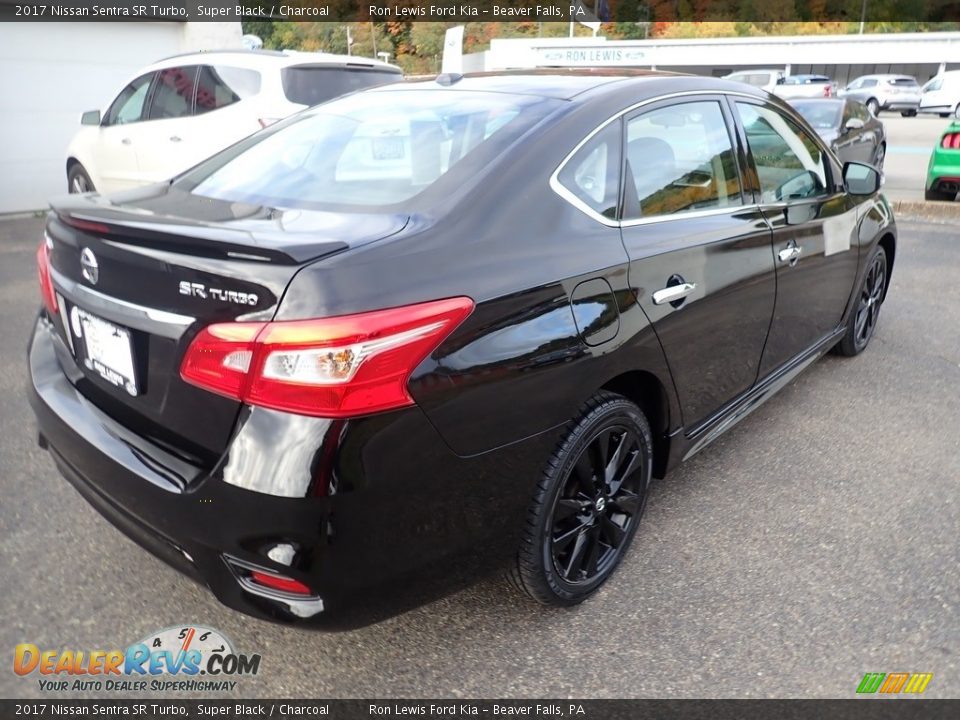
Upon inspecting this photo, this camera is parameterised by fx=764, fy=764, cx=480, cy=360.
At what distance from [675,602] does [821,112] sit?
9608 mm

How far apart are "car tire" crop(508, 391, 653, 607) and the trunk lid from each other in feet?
2.68

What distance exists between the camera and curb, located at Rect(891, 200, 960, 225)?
940 cm

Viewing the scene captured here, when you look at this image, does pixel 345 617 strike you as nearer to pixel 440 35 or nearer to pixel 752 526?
pixel 752 526

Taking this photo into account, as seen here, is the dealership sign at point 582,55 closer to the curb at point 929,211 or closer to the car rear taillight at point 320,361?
the curb at point 929,211

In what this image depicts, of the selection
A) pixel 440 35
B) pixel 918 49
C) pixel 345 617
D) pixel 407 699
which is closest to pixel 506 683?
pixel 407 699

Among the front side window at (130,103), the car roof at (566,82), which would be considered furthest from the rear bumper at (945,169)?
the front side window at (130,103)

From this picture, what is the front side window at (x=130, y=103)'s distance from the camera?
7.44 m

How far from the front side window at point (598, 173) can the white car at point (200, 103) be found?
4497 mm

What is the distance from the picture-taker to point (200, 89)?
6910 millimetres

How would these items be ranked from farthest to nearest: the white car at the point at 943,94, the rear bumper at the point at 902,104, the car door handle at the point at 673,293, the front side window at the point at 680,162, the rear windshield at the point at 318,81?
the rear bumper at the point at 902,104
the white car at the point at 943,94
the rear windshield at the point at 318,81
the front side window at the point at 680,162
the car door handle at the point at 673,293

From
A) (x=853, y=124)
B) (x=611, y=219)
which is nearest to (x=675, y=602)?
(x=611, y=219)

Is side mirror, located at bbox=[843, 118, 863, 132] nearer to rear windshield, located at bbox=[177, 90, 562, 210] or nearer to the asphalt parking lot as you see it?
the asphalt parking lot

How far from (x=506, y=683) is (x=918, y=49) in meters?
60.2

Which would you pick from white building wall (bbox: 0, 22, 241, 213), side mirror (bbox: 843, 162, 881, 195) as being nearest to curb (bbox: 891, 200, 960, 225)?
side mirror (bbox: 843, 162, 881, 195)
